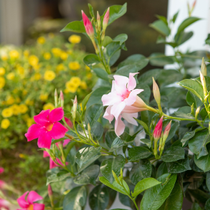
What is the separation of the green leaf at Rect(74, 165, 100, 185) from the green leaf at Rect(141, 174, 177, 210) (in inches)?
5.2

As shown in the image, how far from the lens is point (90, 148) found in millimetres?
497

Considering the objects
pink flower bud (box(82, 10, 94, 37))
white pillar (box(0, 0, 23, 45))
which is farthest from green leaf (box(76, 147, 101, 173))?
white pillar (box(0, 0, 23, 45))

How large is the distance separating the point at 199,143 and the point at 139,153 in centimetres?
12

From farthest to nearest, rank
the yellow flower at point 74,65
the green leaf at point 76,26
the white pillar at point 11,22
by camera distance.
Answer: the white pillar at point 11,22 → the yellow flower at point 74,65 → the green leaf at point 76,26

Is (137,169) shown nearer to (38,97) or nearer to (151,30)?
(38,97)

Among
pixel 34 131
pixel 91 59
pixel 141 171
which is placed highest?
pixel 91 59

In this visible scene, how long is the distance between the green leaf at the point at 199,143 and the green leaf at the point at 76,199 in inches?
11.4

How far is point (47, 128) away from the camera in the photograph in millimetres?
456

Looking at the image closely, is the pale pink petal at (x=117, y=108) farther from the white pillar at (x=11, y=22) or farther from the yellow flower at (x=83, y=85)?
the white pillar at (x=11, y=22)

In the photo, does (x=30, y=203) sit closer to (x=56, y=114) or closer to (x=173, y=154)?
(x=56, y=114)

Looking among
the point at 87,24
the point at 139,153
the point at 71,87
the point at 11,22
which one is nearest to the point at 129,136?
the point at 139,153

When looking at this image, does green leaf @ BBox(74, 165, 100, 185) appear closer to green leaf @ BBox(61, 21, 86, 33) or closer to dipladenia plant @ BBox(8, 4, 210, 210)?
dipladenia plant @ BBox(8, 4, 210, 210)

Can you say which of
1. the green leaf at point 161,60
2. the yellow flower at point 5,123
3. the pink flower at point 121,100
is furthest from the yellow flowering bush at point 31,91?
the pink flower at point 121,100

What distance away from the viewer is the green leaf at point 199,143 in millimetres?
426
